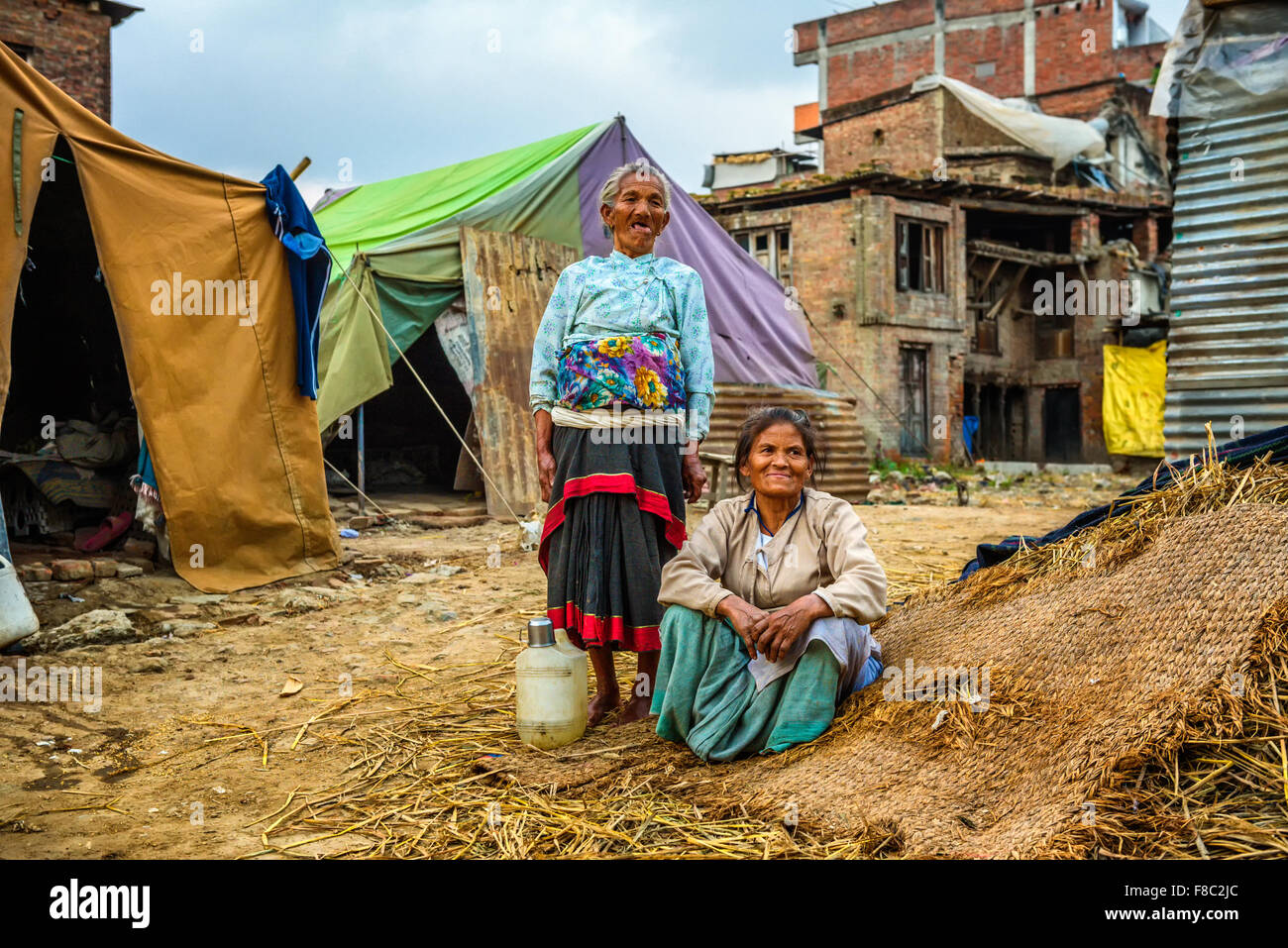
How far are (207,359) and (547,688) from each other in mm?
3371

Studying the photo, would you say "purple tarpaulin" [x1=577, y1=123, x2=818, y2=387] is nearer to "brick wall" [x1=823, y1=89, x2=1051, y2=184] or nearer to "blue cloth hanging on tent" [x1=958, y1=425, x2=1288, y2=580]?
"blue cloth hanging on tent" [x1=958, y1=425, x2=1288, y2=580]

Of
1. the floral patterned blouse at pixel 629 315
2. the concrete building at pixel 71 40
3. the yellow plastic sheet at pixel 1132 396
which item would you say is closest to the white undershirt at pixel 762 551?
the floral patterned blouse at pixel 629 315

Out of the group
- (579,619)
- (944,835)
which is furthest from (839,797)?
(579,619)

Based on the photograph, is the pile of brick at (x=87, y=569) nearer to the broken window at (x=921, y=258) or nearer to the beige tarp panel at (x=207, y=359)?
the beige tarp panel at (x=207, y=359)

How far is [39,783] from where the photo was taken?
2682 millimetres

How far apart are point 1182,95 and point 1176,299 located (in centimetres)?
104

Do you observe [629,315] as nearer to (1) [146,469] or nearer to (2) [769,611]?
(2) [769,611]

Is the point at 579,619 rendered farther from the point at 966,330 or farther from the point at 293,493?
the point at 966,330

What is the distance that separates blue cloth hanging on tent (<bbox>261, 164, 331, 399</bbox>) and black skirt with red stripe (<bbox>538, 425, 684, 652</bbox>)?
10.4 ft

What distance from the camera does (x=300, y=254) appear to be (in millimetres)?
5449

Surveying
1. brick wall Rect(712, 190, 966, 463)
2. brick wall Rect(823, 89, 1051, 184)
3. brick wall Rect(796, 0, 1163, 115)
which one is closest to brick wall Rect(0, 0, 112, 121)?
brick wall Rect(712, 190, 966, 463)

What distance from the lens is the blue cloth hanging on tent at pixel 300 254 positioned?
215 inches

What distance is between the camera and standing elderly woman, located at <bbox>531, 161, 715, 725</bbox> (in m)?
2.84

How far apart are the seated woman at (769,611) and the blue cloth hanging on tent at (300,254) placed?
3609mm
